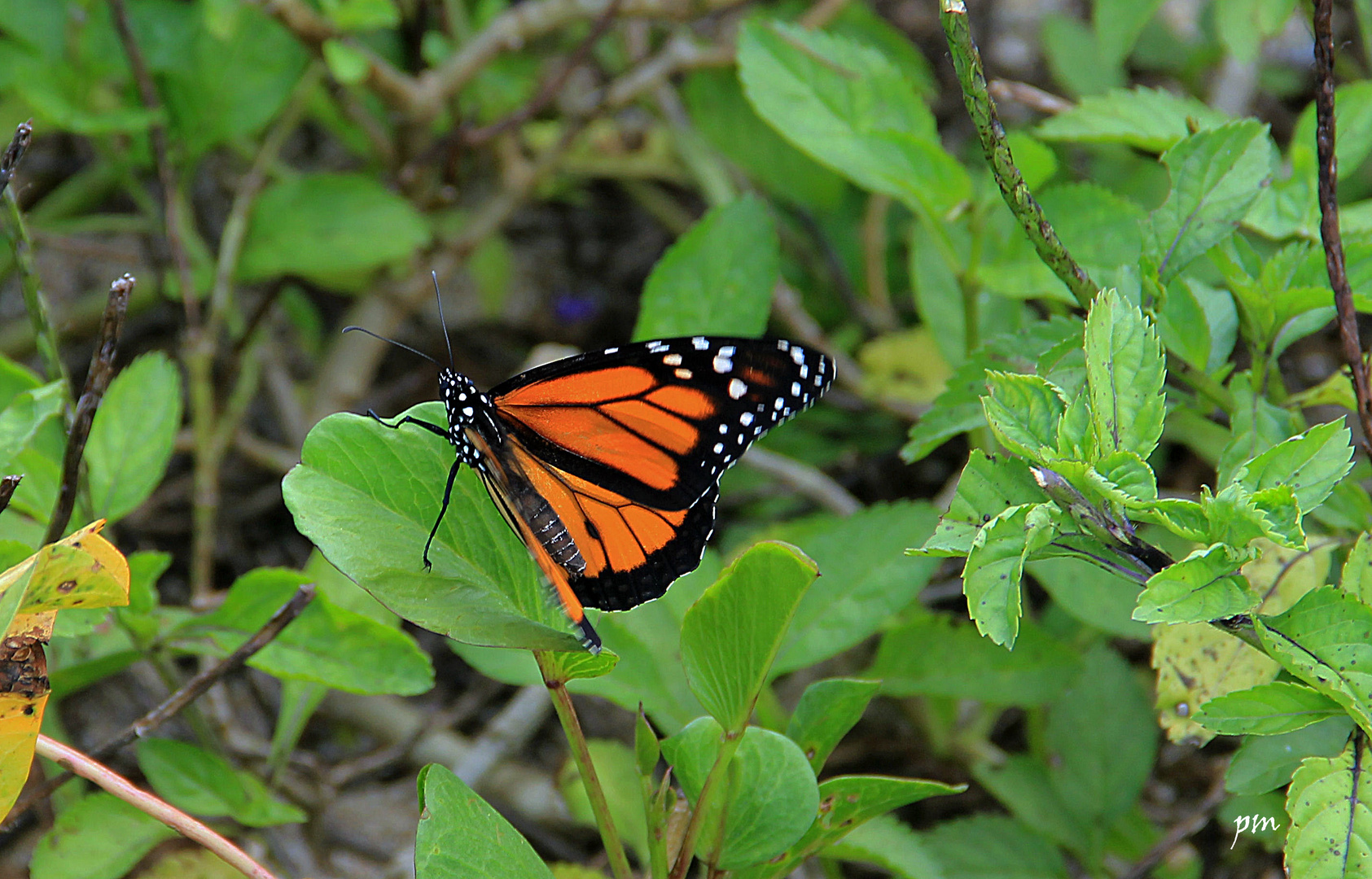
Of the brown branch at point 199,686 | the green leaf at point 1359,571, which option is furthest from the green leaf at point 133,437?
the green leaf at point 1359,571

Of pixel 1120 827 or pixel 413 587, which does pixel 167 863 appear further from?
pixel 1120 827

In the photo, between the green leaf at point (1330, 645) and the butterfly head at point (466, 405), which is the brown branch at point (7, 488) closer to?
the butterfly head at point (466, 405)

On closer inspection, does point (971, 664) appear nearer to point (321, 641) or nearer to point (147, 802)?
point (321, 641)

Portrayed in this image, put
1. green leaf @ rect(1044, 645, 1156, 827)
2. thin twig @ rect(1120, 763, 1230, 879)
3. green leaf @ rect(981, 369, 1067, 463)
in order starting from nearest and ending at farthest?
green leaf @ rect(981, 369, 1067, 463) → thin twig @ rect(1120, 763, 1230, 879) → green leaf @ rect(1044, 645, 1156, 827)

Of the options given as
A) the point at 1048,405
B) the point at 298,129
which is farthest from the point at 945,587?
the point at 298,129

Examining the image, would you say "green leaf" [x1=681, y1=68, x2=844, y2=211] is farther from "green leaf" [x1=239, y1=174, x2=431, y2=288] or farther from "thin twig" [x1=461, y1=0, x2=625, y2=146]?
"green leaf" [x1=239, y1=174, x2=431, y2=288]

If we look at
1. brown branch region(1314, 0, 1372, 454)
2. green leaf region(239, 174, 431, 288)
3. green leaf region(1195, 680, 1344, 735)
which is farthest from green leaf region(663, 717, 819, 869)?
green leaf region(239, 174, 431, 288)

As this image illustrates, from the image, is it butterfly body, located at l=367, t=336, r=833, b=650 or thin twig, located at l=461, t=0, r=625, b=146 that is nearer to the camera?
butterfly body, located at l=367, t=336, r=833, b=650
